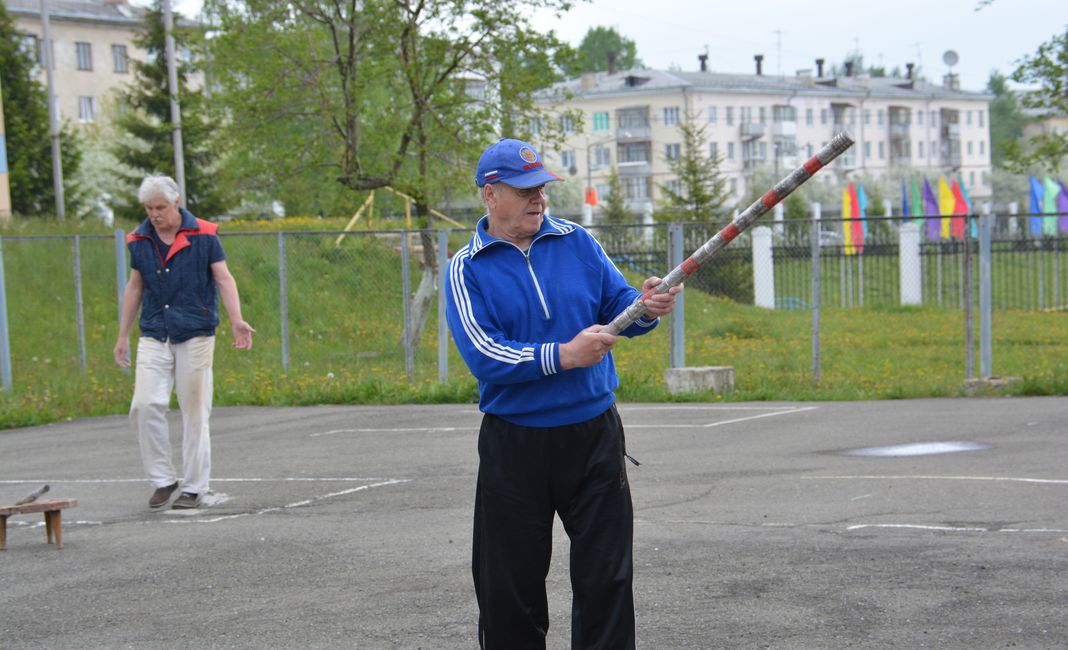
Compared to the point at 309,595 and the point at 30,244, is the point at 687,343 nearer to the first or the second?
the point at 30,244

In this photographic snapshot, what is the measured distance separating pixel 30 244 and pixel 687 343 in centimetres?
1155

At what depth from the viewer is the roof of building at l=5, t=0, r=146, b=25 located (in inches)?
3361

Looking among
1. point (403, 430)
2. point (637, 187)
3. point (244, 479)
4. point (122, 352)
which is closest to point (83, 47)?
point (637, 187)

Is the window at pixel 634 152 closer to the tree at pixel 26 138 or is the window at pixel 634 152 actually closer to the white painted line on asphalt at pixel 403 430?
the tree at pixel 26 138

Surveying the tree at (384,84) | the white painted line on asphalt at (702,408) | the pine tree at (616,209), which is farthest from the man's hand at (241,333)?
the pine tree at (616,209)

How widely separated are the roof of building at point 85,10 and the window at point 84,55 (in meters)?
1.79

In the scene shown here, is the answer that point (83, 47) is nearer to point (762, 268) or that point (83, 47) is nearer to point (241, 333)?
point (762, 268)

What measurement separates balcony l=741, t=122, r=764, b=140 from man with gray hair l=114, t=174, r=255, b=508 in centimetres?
9791

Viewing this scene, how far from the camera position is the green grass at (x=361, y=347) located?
54.6 feet

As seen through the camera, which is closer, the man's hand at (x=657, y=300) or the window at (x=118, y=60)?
the man's hand at (x=657, y=300)

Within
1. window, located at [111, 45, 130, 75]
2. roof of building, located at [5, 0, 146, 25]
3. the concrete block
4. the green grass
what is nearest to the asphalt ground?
the concrete block

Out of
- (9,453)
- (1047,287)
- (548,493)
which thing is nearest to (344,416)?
(9,453)

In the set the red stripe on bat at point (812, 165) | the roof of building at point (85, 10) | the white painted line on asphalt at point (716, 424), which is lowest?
the white painted line on asphalt at point (716, 424)

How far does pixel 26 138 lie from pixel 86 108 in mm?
49427
